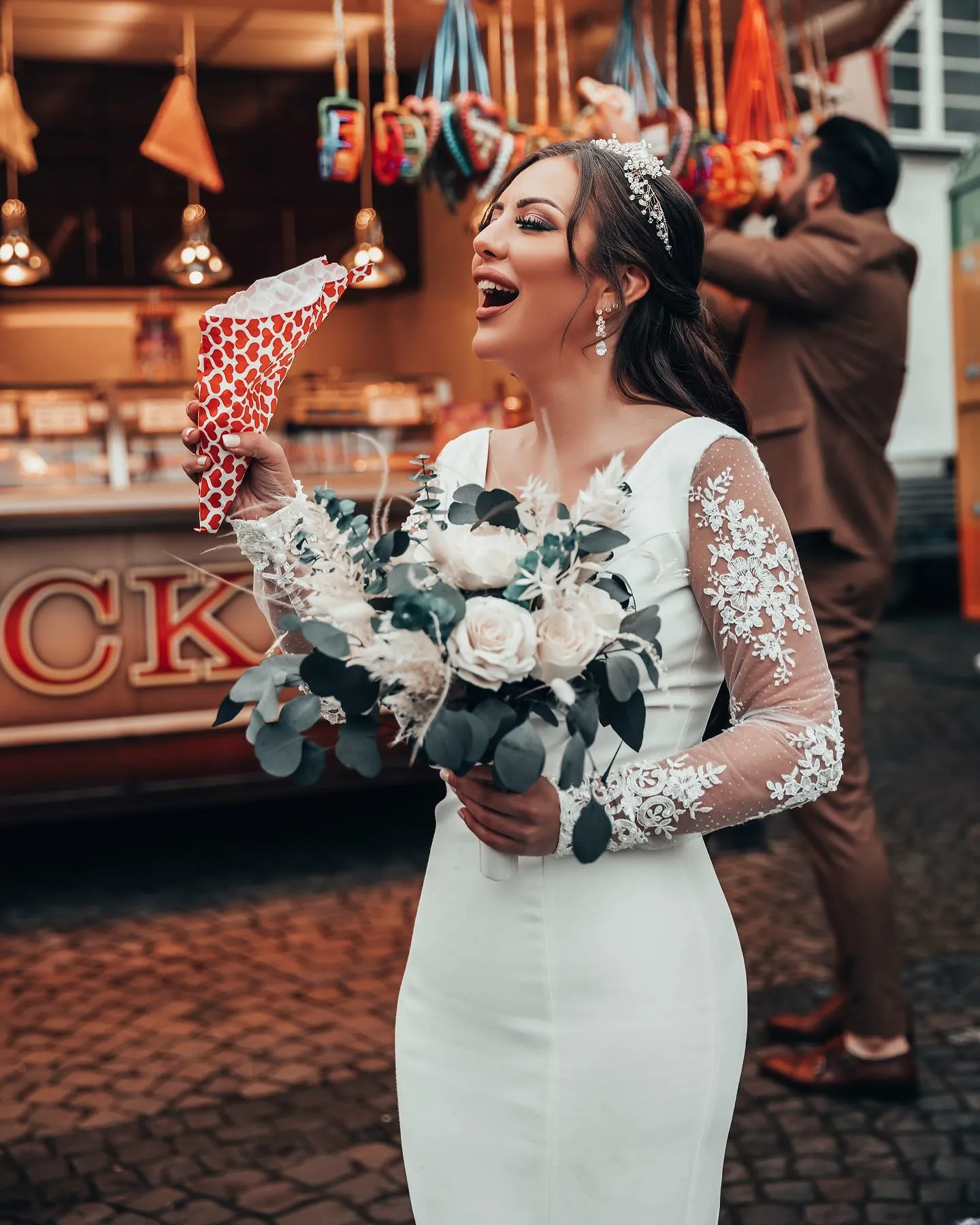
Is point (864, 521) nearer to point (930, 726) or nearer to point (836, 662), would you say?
point (836, 662)

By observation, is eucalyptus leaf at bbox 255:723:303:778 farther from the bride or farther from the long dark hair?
the long dark hair

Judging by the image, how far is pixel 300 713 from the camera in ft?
4.39

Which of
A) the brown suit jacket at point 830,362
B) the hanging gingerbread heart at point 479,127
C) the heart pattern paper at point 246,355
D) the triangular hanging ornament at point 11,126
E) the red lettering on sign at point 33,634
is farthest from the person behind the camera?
the red lettering on sign at point 33,634

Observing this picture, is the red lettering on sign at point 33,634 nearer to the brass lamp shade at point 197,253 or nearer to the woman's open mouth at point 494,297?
the brass lamp shade at point 197,253

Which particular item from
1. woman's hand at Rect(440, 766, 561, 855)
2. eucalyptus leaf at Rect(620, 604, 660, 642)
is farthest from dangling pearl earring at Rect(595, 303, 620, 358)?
woman's hand at Rect(440, 766, 561, 855)

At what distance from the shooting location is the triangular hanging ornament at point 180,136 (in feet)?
15.4

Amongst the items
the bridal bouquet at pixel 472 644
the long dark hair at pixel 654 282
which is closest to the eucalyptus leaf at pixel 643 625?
the bridal bouquet at pixel 472 644

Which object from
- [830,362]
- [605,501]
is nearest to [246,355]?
[605,501]

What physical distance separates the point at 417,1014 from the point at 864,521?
2.17m

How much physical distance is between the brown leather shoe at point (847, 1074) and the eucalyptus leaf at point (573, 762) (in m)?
2.40

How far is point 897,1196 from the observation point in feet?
9.61

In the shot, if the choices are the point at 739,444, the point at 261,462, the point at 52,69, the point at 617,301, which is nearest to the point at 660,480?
the point at 739,444

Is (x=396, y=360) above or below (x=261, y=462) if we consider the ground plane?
above

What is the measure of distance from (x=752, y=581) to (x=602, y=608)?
0.33m
